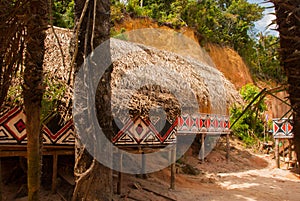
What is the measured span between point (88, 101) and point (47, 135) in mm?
2678

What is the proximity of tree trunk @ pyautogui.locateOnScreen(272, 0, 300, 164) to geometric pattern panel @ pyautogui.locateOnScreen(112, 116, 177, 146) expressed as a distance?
461 cm

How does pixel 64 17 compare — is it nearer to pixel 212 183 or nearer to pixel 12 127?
pixel 12 127

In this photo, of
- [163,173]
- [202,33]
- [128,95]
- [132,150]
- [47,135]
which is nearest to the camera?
[47,135]

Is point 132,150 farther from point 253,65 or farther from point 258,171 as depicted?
point 253,65

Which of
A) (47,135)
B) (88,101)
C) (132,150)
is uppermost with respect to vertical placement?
(88,101)

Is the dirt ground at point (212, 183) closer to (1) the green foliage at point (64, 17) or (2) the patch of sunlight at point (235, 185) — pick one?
(2) the patch of sunlight at point (235, 185)

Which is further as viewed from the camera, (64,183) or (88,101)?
(64,183)

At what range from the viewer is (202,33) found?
1930 cm

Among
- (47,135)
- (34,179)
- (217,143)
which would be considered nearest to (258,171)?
(217,143)

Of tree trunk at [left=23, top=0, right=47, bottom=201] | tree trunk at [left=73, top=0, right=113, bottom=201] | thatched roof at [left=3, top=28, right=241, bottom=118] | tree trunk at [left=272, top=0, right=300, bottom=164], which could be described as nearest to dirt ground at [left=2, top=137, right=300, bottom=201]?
thatched roof at [left=3, top=28, right=241, bottom=118]

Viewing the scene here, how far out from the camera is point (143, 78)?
6156 millimetres

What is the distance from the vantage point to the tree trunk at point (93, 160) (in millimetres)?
2240

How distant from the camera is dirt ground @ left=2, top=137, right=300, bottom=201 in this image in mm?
5484

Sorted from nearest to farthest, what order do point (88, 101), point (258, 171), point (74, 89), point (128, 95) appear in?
point (88, 101) < point (74, 89) < point (128, 95) < point (258, 171)
